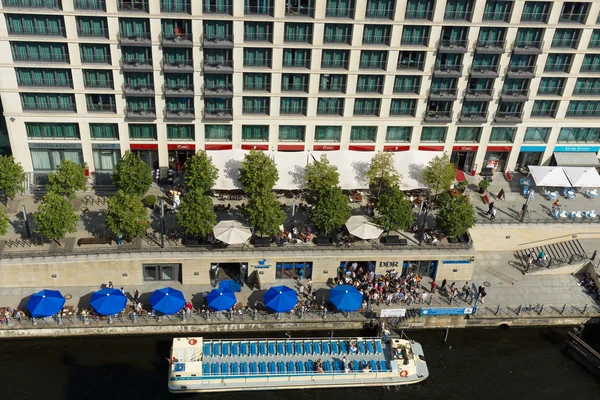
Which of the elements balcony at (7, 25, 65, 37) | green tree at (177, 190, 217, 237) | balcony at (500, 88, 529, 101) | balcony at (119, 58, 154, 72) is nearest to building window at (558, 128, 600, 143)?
balcony at (500, 88, 529, 101)

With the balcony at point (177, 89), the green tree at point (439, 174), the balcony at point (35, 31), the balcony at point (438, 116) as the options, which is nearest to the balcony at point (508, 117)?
the balcony at point (438, 116)

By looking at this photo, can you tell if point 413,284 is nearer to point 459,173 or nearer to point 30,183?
point 459,173

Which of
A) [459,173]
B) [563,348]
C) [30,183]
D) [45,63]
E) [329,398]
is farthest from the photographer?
[459,173]

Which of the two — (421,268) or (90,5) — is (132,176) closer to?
(90,5)

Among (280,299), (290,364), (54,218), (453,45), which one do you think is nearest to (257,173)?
(280,299)

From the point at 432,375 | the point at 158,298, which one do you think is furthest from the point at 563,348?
the point at 158,298

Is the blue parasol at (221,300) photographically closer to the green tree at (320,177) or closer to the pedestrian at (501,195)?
the green tree at (320,177)

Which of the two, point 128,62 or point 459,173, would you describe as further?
point 459,173
